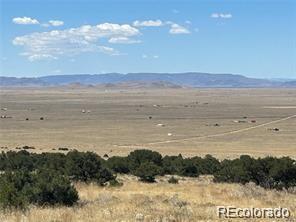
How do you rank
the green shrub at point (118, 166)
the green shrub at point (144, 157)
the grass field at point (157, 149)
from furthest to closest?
the green shrub at point (144, 157), the green shrub at point (118, 166), the grass field at point (157, 149)

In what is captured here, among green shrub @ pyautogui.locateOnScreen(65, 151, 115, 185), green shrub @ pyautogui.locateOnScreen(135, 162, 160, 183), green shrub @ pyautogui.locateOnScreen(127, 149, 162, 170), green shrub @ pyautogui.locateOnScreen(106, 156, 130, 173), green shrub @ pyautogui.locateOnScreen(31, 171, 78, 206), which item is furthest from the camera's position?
green shrub @ pyautogui.locateOnScreen(127, 149, 162, 170)

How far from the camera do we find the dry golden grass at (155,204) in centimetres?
1069

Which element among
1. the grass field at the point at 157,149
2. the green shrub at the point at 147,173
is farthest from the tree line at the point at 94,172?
the grass field at the point at 157,149

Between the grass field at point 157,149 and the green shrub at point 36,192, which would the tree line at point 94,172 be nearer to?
the green shrub at point 36,192

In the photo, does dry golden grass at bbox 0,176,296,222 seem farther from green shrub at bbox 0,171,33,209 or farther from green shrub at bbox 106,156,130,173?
green shrub at bbox 106,156,130,173

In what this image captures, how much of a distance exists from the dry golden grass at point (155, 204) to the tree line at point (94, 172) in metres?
0.64

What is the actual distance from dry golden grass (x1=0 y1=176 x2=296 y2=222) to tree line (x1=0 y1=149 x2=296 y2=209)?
2.10ft

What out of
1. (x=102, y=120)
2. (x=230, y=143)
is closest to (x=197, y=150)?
(x=230, y=143)

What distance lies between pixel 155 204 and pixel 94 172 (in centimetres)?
694

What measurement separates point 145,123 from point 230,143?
28.8m

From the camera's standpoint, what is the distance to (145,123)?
79.9 m

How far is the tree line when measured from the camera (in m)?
12.7

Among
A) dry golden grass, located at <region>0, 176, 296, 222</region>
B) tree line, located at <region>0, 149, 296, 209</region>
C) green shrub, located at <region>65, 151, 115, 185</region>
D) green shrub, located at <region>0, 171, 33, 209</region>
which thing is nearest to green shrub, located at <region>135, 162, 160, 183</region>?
tree line, located at <region>0, 149, 296, 209</region>

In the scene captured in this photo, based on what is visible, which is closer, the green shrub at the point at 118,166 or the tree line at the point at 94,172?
the tree line at the point at 94,172
